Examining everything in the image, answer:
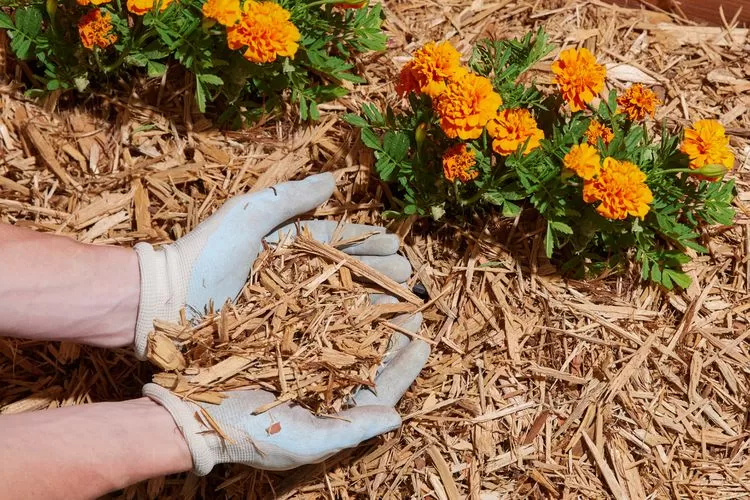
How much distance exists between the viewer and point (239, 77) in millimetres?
1775

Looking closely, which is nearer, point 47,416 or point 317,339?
point 47,416

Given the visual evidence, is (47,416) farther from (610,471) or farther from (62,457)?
(610,471)

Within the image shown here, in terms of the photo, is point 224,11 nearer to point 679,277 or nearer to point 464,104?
point 464,104

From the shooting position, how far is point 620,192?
56.7 inches

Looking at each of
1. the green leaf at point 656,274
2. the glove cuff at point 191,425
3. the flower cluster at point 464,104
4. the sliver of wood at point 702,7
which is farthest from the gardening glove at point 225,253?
the sliver of wood at point 702,7

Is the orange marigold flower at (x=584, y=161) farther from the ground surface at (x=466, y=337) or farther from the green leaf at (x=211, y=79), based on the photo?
the green leaf at (x=211, y=79)

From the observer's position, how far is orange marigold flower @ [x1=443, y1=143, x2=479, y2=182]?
5.16 feet

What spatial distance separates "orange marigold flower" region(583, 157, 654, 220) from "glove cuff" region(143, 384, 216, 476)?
967 mm

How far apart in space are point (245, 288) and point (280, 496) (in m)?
0.52

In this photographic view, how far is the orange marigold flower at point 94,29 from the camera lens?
166cm

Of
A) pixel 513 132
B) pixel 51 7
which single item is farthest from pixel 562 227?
pixel 51 7

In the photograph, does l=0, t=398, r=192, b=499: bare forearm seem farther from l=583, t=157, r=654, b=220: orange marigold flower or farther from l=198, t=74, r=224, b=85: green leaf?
l=583, t=157, r=654, b=220: orange marigold flower

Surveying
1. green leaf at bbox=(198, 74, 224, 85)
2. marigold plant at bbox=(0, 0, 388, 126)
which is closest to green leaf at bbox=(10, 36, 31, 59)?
marigold plant at bbox=(0, 0, 388, 126)

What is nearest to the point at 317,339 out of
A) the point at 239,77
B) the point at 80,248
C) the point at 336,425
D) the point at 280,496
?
the point at 336,425
